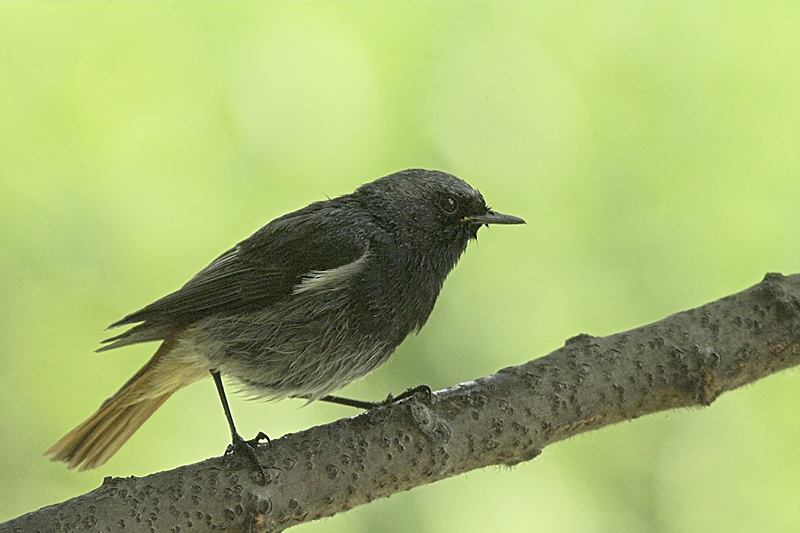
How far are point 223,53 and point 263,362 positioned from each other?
2.49 m

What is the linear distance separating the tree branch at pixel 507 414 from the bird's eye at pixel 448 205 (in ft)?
2.75

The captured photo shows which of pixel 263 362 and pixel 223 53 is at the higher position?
pixel 223 53

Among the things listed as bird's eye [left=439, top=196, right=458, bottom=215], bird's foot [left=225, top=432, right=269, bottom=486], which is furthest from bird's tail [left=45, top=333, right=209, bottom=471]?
bird's eye [left=439, top=196, right=458, bottom=215]

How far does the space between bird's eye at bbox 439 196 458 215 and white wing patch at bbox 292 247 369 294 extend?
49 centimetres

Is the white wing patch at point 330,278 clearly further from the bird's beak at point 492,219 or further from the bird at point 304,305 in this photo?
the bird's beak at point 492,219

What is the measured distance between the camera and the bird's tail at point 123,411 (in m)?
3.51

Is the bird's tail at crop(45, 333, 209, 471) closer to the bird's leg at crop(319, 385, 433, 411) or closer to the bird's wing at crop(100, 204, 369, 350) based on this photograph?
the bird's wing at crop(100, 204, 369, 350)

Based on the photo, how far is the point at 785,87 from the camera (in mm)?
4938

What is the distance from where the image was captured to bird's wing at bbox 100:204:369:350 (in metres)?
3.37

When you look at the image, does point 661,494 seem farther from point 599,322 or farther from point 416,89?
point 416,89

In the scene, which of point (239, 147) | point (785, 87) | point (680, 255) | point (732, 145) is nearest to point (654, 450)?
point (680, 255)

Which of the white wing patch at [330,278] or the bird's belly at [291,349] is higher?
the white wing patch at [330,278]

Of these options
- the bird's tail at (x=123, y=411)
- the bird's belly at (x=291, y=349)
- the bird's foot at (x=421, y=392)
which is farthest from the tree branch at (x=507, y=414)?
the bird's tail at (x=123, y=411)

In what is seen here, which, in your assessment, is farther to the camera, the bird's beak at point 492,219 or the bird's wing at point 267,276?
the bird's beak at point 492,219
